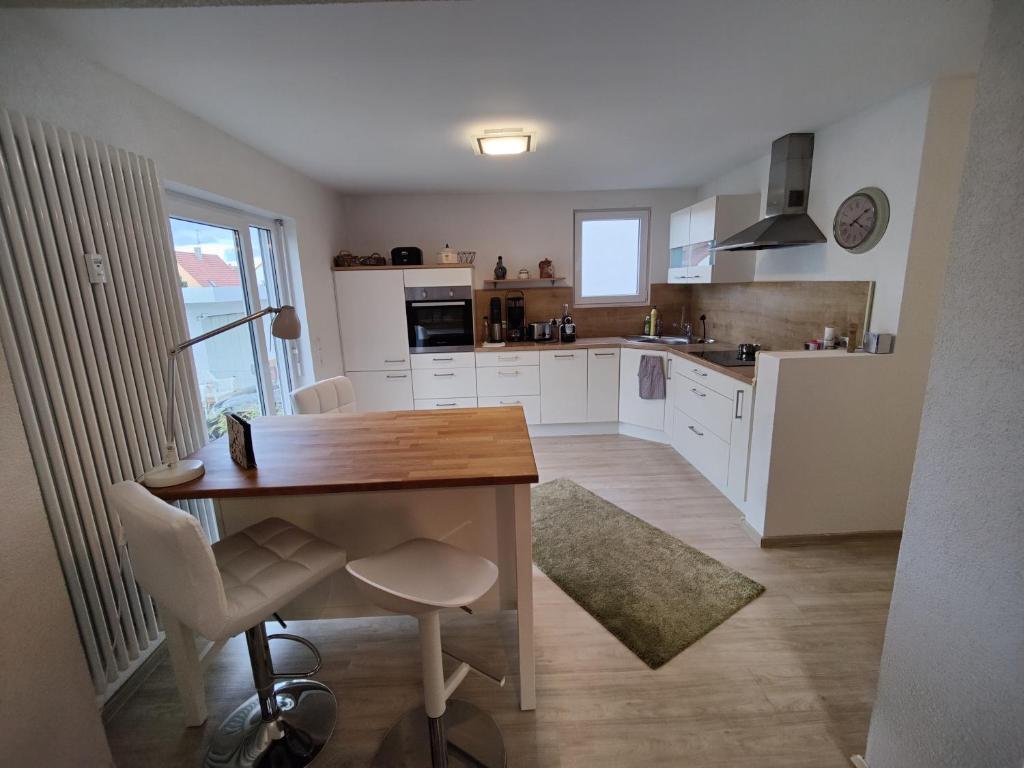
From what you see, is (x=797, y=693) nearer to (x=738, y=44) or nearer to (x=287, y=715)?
(x=287, y=715)

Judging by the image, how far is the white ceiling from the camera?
1481mm

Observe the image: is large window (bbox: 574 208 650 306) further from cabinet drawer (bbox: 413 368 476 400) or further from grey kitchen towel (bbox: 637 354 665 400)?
cabinet drawer (bbox: 413 368 476 400)

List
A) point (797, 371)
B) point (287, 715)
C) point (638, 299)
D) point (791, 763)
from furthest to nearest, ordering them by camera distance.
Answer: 1. point (638, 299)
2. point (797, 371)
3. point (287, 715)
4. point (791, 763)

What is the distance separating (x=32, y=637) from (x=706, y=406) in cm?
351

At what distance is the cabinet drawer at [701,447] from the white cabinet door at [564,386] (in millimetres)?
905

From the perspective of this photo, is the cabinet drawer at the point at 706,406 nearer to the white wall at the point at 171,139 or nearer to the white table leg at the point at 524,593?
the white table leg at the point at 524,593

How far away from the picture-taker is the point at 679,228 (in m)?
4.15

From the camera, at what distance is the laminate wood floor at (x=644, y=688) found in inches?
58.6

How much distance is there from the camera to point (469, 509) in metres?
1.83

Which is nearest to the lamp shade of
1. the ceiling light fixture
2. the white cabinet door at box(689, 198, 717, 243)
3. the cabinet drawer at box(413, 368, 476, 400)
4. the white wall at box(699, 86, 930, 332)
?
the ceiling light fixture

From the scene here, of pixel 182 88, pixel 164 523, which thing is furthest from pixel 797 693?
pixel 182 88

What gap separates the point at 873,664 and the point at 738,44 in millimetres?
2516

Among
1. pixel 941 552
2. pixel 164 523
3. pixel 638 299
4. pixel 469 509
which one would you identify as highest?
pixel 638 299

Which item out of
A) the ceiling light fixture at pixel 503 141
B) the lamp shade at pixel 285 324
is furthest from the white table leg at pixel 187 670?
the ceiling light fixture at pixel 503 141
